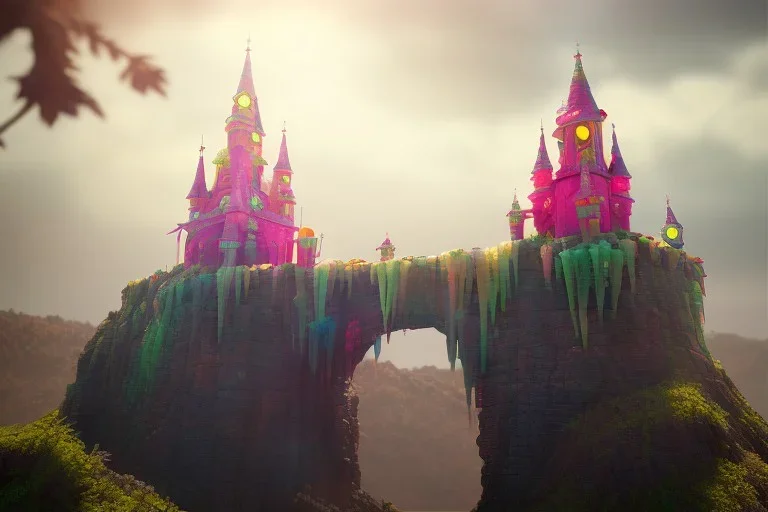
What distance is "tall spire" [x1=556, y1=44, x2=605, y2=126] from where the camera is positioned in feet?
73.8

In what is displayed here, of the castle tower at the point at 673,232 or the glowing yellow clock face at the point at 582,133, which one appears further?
the castle tower at the point at 673,232

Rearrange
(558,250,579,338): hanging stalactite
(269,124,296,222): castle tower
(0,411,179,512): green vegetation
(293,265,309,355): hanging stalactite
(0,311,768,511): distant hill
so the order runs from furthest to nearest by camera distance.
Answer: (0,311,768,511): distant hill, (269,124,296,222): castle tower, (293,265,309,355): hanging stalactite, (558,250,579,338): hanging stalactite, (0,411,179,512): green vegetation

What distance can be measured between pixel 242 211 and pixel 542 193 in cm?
1458

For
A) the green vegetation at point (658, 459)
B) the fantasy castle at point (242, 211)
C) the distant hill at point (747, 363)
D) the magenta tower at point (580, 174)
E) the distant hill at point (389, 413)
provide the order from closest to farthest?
the green vegetation at point (658, 459), the magenta tower at point (580, 174), the fantasy castle at point (242, 211), the distant hill at point (389, 413), the distant hill at point (747, 363)

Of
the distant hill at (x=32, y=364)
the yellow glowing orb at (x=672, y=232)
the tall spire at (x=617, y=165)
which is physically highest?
the tall spire at (x=617, y=165)

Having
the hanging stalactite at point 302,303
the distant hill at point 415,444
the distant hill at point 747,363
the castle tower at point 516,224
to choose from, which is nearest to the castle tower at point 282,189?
the hanging stalactite at point 302,303

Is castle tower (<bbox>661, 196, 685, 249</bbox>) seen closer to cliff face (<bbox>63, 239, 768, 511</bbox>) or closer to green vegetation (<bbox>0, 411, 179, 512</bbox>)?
cliff face (<bbox>63, 239, 768, 511</bbox>)

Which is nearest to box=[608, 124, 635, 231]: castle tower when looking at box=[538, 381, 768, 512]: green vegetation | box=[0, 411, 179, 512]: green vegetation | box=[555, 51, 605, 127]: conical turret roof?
box=[555, 51, 605, 127]: conical turret roof

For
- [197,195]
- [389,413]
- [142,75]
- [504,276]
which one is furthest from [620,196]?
[389,413]

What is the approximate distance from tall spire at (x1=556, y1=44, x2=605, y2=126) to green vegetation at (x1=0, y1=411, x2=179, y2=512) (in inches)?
804

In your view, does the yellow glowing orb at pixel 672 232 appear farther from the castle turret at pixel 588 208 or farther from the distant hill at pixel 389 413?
the distant hill at pixel 389 413

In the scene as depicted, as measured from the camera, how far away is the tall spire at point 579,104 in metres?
22.5

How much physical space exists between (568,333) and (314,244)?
13.4 metres

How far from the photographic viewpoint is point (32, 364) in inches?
2008
